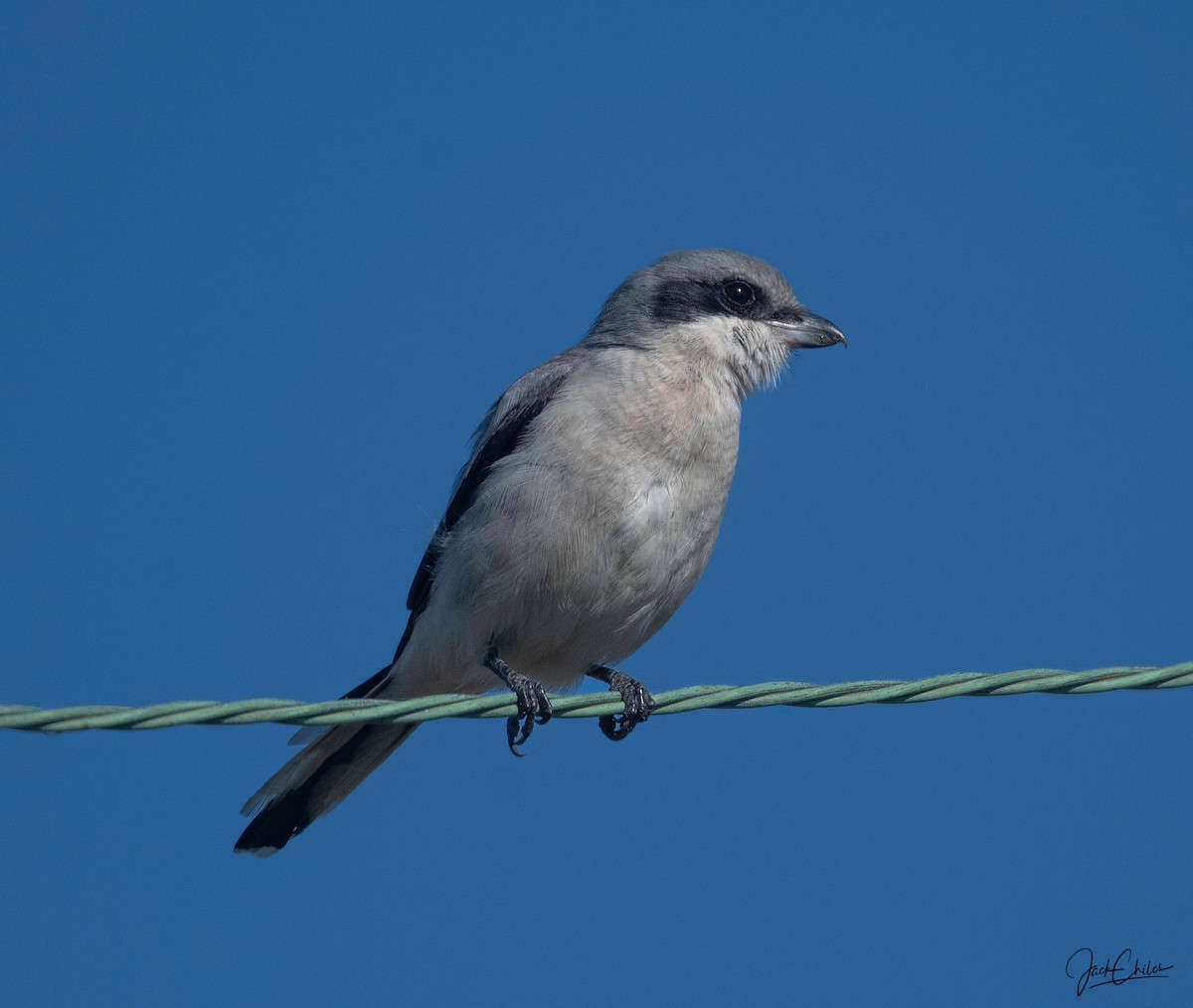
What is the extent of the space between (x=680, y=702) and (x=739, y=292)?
298 cm

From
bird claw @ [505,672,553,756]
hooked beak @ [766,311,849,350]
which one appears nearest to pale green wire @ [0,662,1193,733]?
bird claw @ [505,672,553,756]

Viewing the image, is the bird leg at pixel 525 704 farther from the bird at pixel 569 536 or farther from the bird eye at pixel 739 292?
the bird eye at pixel 739 292

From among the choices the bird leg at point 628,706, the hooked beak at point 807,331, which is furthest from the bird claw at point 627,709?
the hooked beak at point 807,331

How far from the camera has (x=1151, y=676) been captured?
320cm

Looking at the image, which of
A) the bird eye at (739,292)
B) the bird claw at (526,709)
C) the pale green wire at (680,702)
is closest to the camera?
the pale green wire at (680,702)

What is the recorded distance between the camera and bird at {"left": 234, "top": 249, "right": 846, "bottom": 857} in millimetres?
4934

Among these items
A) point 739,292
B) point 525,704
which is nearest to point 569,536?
point 525,704

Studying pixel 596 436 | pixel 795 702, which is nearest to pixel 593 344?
pixel 596 436

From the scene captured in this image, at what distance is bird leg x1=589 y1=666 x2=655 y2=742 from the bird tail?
2.80 feet

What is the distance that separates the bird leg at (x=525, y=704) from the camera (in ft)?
15.6

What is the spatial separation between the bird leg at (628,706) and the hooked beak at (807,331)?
1834 millimetres

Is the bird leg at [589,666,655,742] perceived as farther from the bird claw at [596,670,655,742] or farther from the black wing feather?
the black wing feather

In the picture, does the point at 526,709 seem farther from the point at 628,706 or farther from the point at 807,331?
the point at 807,331

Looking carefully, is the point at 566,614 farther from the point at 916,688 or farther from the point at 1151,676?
the point at 1151,676
